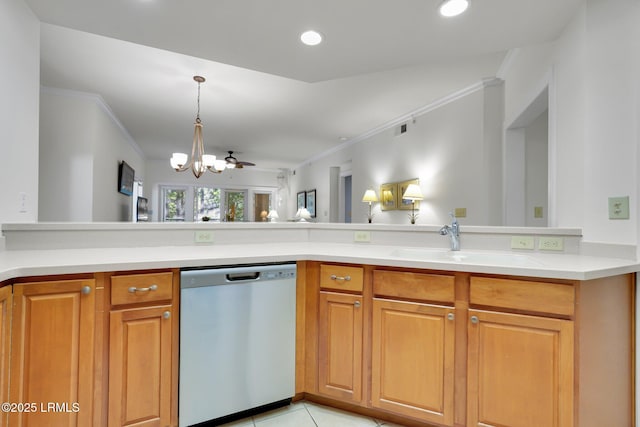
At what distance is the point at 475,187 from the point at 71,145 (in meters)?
4.39

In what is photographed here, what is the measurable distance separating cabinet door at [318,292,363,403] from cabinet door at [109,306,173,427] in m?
0.74

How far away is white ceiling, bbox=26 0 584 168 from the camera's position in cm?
163

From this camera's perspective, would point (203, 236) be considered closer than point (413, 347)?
No

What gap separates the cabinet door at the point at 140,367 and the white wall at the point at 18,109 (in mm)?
919

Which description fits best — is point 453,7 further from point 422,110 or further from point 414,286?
point 422,110

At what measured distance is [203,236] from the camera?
197 centimetres

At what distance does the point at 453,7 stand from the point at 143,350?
2.21 meters

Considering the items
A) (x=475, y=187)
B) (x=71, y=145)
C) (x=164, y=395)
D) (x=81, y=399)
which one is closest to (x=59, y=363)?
(x=81, y=399)

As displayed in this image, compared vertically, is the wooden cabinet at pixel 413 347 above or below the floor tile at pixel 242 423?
above

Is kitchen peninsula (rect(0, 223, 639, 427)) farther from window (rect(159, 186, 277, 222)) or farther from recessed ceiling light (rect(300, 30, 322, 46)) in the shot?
window (rect(159, 186, 277, 222))

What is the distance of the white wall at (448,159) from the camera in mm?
3123

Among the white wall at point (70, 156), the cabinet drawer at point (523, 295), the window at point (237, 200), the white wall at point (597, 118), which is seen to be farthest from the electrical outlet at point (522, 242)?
the window at point (237, 200)

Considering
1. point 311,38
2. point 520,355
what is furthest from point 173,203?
point 520,355

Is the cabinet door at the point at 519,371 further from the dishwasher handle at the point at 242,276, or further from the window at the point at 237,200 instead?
the window at the point at 237,200
